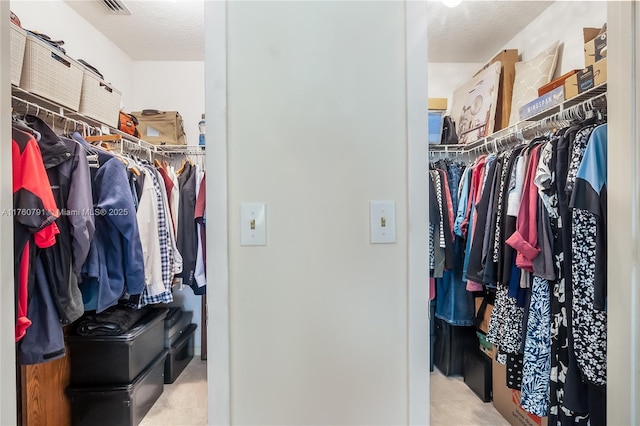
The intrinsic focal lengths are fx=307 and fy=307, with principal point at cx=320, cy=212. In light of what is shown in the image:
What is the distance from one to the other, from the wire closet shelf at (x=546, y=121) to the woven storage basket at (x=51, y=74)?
2.34 m

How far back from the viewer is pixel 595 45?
51.7 inches

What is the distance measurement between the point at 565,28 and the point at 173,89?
9.41 feet

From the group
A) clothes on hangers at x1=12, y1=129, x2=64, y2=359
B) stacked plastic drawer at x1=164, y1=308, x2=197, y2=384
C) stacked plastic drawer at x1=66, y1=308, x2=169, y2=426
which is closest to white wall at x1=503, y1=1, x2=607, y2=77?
clothes on hangers at x1=12, y1=129, x2=64, y2=359

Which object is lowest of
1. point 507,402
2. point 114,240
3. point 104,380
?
point 507,402

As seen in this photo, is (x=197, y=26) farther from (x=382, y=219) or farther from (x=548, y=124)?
(x=548, y=124)

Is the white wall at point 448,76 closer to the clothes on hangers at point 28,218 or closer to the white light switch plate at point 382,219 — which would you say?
the white light switch plate at point 382,219

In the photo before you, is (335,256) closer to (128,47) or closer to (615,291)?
(615,291)

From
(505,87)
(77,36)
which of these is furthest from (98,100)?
(505,87)

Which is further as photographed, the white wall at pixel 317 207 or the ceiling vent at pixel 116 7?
the ceiling vent at pixel 116 7

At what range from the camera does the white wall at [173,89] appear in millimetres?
2643

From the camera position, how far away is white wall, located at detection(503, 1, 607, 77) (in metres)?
1.67

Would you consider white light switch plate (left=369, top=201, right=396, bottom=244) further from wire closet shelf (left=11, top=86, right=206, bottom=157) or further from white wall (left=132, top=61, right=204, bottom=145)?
white wall (left=132, top=61, right=204, bottom=145)

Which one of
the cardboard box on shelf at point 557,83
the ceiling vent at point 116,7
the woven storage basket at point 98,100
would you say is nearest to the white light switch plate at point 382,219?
the cardboard box on shelf at point 557,83

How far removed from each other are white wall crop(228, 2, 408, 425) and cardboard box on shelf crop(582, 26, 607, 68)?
3.45 feet
